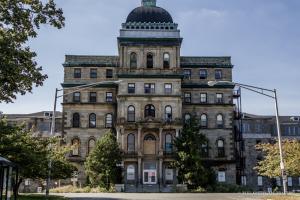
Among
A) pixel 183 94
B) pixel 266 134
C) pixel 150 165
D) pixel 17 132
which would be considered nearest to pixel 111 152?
pixel 150 165

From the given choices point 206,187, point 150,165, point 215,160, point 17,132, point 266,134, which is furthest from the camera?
point 266,134

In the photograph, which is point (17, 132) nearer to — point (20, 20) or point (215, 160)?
point (20, 20)

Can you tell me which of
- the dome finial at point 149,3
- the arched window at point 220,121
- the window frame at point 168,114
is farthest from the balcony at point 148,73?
the dome finial at point 149,3

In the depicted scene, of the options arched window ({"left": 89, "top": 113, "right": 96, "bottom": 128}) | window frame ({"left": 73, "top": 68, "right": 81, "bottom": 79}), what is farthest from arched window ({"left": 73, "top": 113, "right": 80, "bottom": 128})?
window frame ({"left": 73, "top": 68, "right": 81, "bottom": 79})

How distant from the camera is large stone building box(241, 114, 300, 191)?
82.5 meters

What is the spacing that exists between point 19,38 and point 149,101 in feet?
147

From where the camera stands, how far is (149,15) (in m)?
66.7

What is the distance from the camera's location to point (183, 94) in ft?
225

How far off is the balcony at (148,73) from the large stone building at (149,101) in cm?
11

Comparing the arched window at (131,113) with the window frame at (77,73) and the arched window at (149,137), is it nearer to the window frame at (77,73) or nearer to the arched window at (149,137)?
the arched window at (149,137)

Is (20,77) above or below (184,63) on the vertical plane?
below

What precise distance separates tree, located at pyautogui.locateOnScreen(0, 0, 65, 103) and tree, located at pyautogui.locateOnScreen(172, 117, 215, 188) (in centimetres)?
3842

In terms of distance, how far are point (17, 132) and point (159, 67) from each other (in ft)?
110

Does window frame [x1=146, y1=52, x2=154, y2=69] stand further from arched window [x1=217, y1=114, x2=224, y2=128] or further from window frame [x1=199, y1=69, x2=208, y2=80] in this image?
arched window [x1=217, y1=114, x2=224, y2=128]
